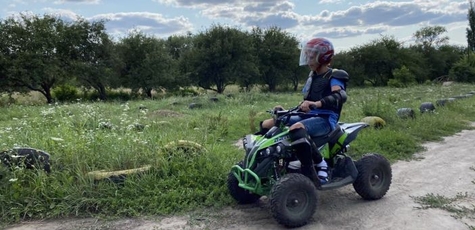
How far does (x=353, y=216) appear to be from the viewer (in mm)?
4504

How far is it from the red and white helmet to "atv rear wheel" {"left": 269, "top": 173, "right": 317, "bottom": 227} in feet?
4.50

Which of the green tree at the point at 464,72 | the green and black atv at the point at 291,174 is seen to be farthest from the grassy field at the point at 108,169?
the green tree at the point at 464,72

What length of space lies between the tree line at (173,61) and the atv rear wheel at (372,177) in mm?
27483

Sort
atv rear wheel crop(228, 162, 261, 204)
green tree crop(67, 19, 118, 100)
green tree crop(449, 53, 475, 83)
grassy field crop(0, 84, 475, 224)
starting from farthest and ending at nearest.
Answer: green tree crop(449, 53, 475, 83), green tree crop(67, 19, 118, 100), atv rear wheel crop(228, 162, 261, 204), grassy field crop(0, 84, 475, 224)

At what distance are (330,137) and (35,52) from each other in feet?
93.4

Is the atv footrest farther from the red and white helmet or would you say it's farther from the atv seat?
the red and white helmet

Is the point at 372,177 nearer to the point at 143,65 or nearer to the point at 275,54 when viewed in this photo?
the point at 143,65

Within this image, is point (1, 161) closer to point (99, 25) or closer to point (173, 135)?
point (173, 135)

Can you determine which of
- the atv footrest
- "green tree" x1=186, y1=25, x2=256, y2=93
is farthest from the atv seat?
"green tree" x1=186, y1=25, x2=256, y2=93

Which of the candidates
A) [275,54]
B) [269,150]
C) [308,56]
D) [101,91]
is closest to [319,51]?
[308,56]

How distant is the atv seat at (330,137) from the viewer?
459 centimetres

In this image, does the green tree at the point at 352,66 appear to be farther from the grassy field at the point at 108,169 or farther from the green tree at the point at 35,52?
the grassy field at the point at 108,169

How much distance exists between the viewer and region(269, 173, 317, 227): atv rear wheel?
402 cm

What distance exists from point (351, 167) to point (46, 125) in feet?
17.2
